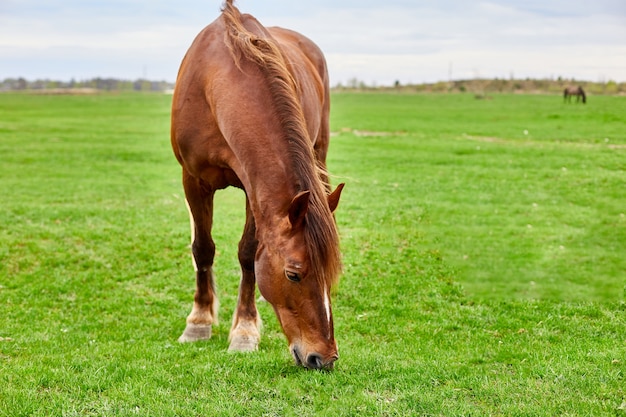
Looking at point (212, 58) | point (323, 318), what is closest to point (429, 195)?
point (212, 58)

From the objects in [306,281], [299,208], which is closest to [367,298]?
[306,281]

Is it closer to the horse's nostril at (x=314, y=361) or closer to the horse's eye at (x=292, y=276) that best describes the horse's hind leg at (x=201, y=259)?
the horse's eye at (x=292, y=276)

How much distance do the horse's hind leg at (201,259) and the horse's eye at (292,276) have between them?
6.09 ft

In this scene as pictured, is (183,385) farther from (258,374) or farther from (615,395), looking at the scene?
(615,395)

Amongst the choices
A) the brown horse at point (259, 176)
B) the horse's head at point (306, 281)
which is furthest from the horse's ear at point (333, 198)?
the horse's head at point (306, 281)

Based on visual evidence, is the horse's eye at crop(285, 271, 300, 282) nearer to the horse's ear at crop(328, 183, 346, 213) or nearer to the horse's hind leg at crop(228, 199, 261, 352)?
the horse's ear at crop(328, 183, 346, 213)

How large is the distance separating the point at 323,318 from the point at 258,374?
2.48ft

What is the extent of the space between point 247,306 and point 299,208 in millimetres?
2083

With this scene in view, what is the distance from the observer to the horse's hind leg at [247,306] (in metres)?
5.58

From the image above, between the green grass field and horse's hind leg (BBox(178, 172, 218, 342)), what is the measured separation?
0.73 feet

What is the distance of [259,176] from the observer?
14.9ft

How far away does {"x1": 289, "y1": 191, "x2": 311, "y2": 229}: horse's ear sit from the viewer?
161 inches

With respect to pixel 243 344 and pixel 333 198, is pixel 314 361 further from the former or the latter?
pixel 243 344

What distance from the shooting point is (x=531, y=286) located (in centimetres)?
757
